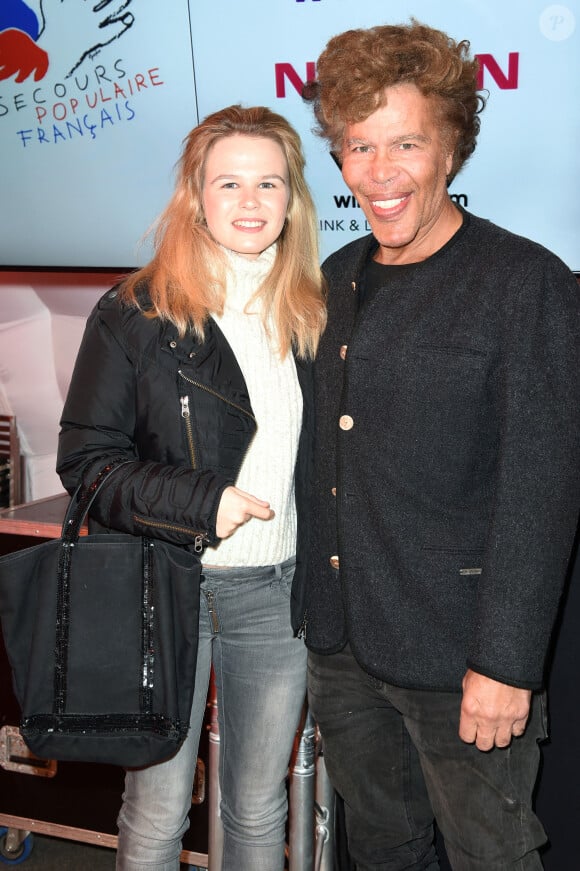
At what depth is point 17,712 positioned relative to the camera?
8.02ft

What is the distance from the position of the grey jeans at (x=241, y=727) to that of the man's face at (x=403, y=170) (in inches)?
24.4

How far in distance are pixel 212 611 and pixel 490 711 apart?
0.52 metres

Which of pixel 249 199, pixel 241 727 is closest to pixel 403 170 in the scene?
pixel 249 199

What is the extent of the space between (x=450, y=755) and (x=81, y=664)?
2.04ft

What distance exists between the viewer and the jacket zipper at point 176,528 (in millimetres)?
1550

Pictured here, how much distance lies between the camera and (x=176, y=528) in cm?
156

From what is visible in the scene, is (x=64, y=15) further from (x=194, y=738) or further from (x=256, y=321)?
(x=194, y=738)

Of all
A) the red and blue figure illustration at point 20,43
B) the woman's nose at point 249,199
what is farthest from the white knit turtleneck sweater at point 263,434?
the red and blue figure illustration at point 20,43

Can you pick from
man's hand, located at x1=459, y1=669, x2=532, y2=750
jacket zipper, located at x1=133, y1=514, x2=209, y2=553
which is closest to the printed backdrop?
jacket zipper, located at x1=133, y1=514, x2=209, y2=553

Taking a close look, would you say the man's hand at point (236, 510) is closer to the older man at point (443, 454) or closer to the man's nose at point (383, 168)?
the older man at point (443, 454)

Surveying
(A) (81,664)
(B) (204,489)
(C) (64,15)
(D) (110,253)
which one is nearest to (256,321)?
(B) (204,489)

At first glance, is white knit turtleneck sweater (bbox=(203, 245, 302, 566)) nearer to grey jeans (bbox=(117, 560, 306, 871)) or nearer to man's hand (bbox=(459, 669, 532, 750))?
grey jeans (bbox=(117, 560, 306, 871))

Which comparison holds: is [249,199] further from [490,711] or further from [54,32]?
[54,32]

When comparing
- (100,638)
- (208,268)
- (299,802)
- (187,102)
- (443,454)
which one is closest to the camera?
(443,454)
